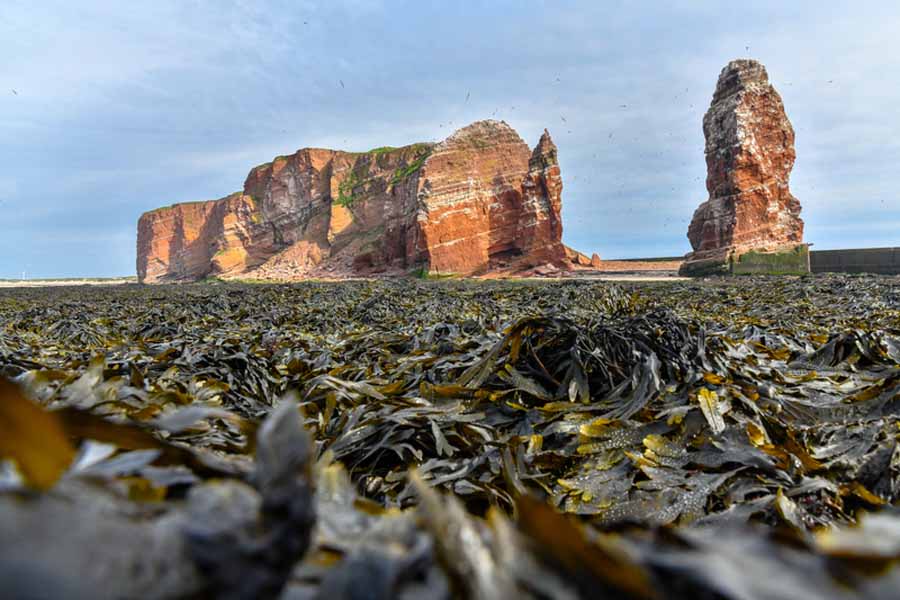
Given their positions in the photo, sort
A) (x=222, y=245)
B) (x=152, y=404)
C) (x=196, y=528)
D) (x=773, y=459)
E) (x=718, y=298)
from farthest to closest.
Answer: (x=222, y=245) < (x=718, y=298) < (x=773, y=459) < (x=152, y=404) < (x=196, y=528)

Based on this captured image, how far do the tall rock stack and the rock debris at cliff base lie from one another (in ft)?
80.6

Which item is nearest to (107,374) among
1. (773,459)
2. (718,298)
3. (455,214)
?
(773,459)

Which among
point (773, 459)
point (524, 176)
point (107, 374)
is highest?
point (524, 176)

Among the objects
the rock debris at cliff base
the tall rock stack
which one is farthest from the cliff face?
the rock debris at cliff base

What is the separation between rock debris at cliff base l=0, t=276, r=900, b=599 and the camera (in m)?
0.39

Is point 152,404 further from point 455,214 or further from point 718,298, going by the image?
point 455,214

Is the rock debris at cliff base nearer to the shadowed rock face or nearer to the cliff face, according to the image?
the shadowed rock face

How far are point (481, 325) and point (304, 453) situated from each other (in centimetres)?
369

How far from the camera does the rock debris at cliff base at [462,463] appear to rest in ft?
1.28

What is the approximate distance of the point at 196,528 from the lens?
0.40 m

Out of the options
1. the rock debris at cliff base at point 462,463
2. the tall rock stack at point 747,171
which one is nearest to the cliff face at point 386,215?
the tall rock stack at point 747,171

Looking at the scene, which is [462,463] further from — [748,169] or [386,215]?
[386,215]

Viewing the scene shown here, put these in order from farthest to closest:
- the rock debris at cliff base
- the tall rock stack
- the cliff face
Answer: the cliff face → the tall rock stack → the rock debris at cliff base

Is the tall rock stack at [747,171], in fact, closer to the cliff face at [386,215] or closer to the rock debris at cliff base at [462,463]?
the cliff face at [386,215]
